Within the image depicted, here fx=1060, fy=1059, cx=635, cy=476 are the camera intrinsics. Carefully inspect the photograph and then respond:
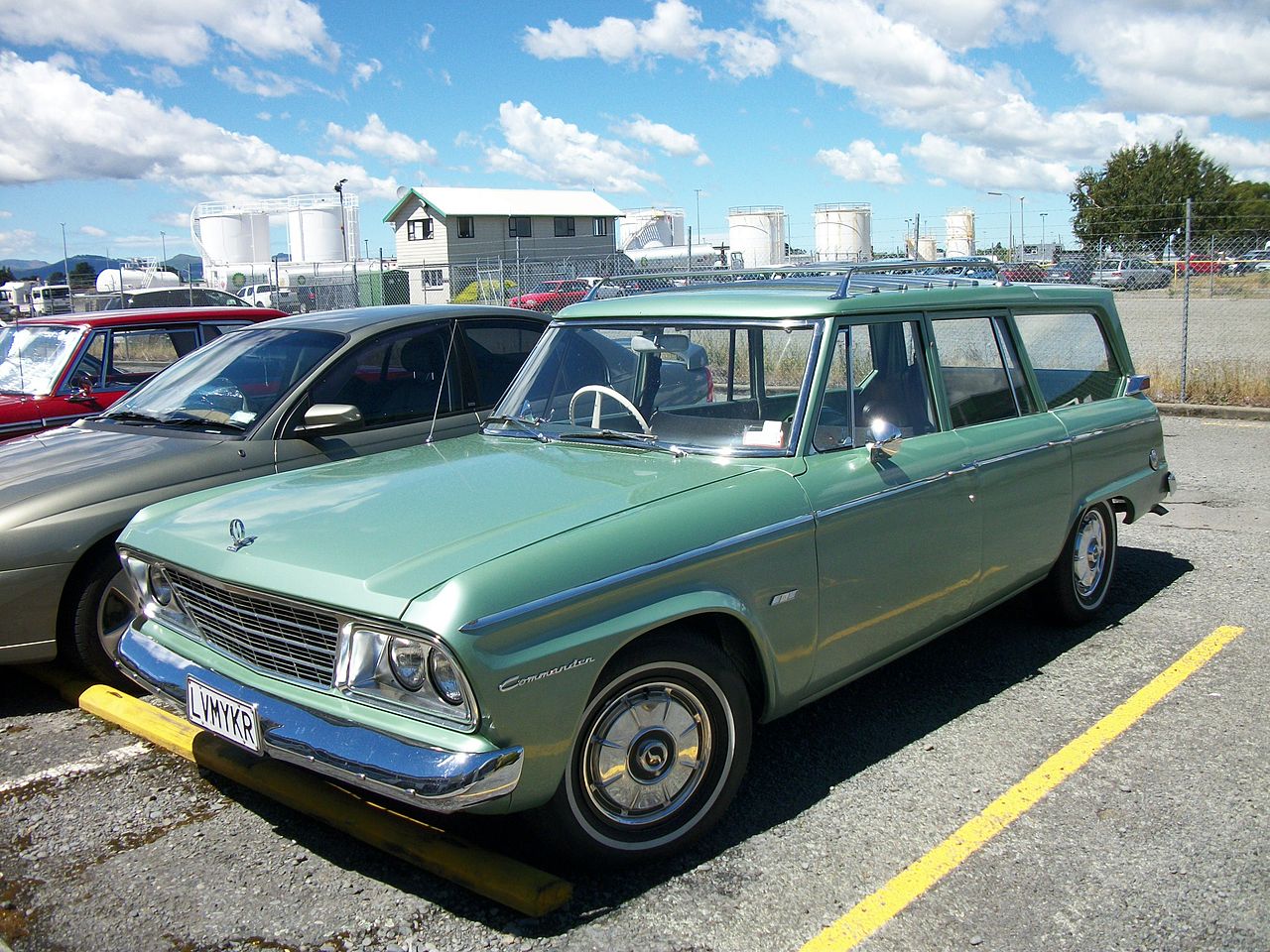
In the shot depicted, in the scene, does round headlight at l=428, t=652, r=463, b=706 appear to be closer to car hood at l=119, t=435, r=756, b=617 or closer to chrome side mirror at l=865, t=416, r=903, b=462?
car hood at l=119, t=435, r=756, b=617

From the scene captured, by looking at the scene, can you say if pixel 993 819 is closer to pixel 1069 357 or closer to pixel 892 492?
pixel 892 492

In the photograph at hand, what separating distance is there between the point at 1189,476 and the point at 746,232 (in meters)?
46.3

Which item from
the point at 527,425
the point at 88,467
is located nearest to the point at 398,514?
the point at 527,425

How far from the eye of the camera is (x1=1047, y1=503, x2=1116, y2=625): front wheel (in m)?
5.13

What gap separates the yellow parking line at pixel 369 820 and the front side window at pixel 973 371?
2550 millimetres

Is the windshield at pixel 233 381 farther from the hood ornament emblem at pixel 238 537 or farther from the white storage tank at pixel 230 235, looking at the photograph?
the white storage tank at pixel 230 235

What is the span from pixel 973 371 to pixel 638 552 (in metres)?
2.34

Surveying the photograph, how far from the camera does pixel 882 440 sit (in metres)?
3.80

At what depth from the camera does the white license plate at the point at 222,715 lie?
9.93ft

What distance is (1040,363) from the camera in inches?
200

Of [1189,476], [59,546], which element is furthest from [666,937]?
[1189,476]

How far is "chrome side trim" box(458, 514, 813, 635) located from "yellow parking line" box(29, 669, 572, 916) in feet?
2.74

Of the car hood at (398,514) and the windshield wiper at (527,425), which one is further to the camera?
the windshield wiper at (527,425)

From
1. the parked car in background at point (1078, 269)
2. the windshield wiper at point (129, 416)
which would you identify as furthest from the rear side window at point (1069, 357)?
the parked car in background at point (1078, 269)
